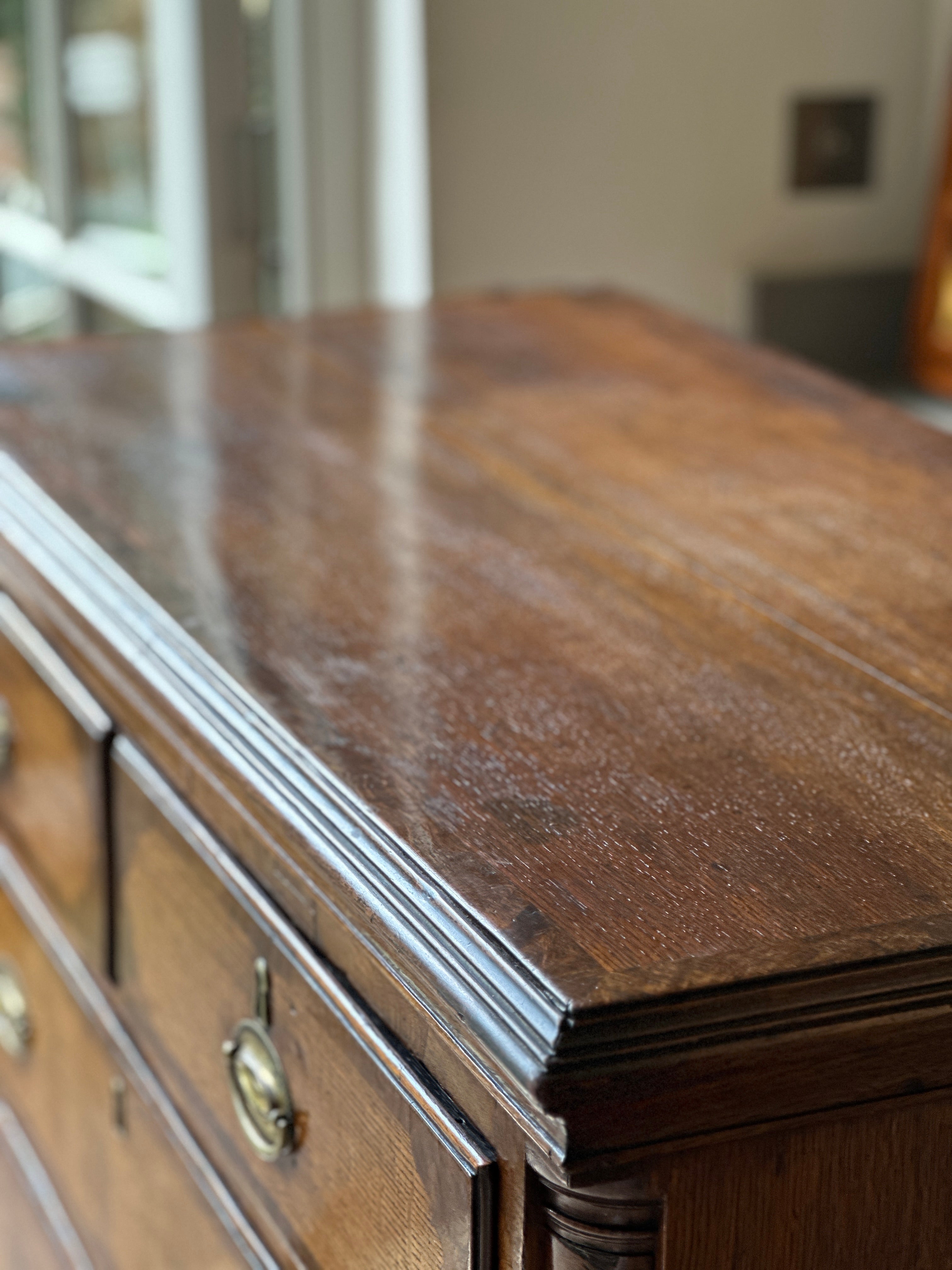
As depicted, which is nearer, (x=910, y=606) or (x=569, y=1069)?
(x=569, y=1069)

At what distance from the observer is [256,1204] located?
1.72ft

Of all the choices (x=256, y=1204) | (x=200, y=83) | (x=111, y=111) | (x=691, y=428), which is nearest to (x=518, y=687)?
(x=256, y=1204)

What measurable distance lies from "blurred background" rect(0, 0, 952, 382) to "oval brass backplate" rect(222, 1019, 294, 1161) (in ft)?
3.32

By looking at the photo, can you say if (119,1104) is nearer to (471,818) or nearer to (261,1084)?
(261,1084)

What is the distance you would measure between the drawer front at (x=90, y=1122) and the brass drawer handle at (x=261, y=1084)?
51mm

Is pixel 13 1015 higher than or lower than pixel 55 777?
lower

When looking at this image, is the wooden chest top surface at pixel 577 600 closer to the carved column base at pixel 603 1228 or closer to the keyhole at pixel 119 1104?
the carved column base at pixel 603 1228

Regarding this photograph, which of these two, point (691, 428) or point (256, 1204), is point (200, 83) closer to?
point (691, 428)

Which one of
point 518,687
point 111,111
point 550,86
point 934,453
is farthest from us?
point 111,111

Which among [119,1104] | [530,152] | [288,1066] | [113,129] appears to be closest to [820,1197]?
[288,1066]

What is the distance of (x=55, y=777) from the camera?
2.26ft

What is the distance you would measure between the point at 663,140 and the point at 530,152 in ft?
0.49

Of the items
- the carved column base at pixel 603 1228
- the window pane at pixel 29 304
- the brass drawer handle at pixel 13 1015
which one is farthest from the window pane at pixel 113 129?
the carved column base at pixel 603 1228

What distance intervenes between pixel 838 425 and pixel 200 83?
0.93m
